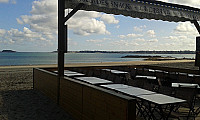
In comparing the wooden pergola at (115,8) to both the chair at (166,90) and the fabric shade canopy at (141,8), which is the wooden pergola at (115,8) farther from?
the chair at (166,90)

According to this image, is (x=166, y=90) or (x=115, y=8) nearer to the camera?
(x=166, y=90)

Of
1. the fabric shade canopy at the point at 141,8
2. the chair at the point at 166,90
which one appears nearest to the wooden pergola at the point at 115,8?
the fabric shade canopy at the point at 141,8

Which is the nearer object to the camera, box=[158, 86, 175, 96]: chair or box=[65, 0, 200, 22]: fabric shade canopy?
box=[158, 86, 175, 96]: chair

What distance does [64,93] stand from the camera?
5.73 m

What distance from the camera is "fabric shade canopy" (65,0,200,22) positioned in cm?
527

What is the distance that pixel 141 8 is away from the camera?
573cm

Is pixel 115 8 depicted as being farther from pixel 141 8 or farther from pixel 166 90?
pixel 166 90

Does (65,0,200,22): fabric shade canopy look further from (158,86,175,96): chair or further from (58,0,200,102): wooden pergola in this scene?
(158,86,175,96): chair

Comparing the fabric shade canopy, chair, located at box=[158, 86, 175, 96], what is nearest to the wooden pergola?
the fabric shade canopy

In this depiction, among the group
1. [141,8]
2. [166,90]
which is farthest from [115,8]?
[166,90]

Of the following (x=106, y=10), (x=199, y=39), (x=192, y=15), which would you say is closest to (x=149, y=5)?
(x=106, y=10)

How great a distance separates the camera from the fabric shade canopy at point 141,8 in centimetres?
527

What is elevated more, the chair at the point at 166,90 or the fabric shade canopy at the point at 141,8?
the fabric shade canopy at the point at 141,8

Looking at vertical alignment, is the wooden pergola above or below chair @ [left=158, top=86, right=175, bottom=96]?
above
